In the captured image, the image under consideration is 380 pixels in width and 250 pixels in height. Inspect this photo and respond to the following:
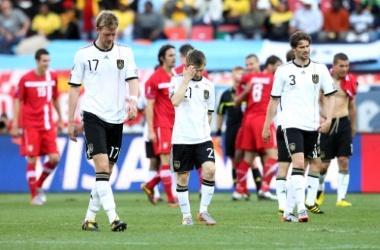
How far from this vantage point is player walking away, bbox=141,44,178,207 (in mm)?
20569

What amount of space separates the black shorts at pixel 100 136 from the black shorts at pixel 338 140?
20.8 ft

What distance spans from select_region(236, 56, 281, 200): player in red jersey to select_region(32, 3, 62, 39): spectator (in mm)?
11887

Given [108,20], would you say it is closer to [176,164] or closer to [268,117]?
[176,164]

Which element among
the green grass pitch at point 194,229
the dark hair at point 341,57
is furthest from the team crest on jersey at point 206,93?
the dark hair at point 341,57

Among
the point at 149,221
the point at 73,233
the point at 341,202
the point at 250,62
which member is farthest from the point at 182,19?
the point at 73,233

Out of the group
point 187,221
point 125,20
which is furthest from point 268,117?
point 125,20

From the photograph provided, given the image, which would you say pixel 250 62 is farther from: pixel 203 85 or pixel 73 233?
pixel 73 233

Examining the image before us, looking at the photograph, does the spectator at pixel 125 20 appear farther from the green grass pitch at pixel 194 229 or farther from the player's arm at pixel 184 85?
the player's arm at pixel 184 85

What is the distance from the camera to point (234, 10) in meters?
33.7

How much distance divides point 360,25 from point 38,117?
523 inches

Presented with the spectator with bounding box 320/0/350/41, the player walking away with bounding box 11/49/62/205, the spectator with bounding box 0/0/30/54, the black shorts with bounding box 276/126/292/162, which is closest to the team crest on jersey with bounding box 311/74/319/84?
the black shorts with bounding box 276/126/292/162

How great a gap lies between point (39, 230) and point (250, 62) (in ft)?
29.3

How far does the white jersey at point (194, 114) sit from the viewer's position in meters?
15.5

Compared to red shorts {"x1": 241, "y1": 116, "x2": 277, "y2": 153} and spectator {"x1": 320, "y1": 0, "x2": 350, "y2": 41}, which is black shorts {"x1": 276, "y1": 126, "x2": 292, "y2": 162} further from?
spectator {"x1": 320, "y1": 0, "x2": 350, "y2": 41}
